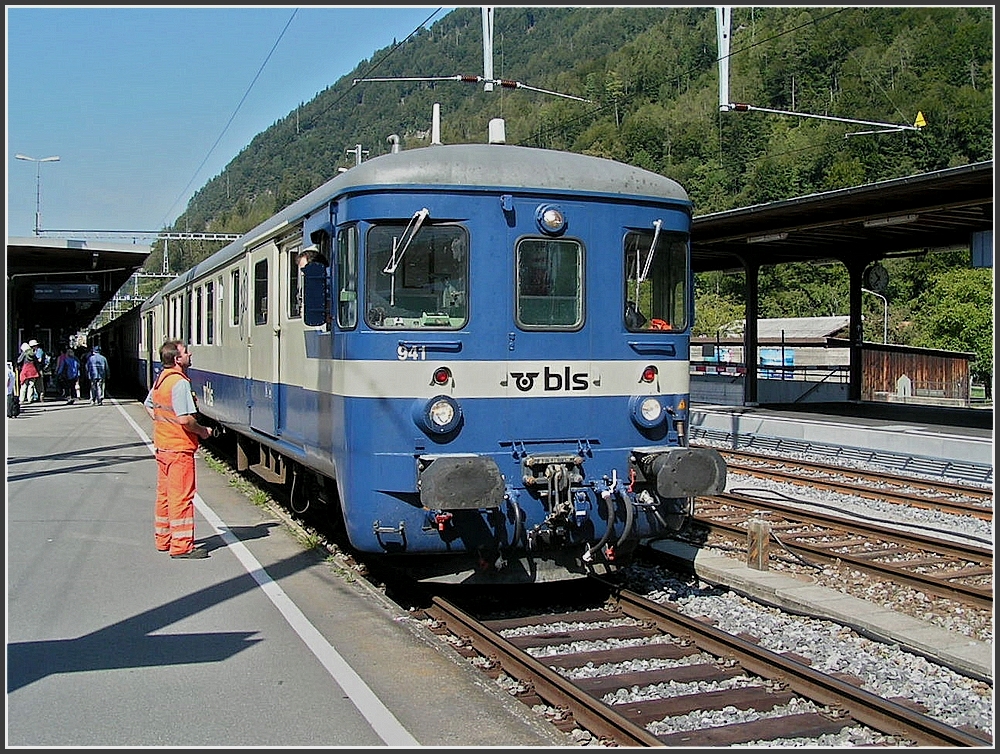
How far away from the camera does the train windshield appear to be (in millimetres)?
7086

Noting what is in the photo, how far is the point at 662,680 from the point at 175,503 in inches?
195

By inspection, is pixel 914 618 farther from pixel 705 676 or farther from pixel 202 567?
pixel 202 567

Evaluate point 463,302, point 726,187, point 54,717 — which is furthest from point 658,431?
point 726,187

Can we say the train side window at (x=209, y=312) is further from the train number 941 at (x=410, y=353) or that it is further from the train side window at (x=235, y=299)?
the train number 941 at (x=410, y=353)

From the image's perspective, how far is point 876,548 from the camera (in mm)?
10258

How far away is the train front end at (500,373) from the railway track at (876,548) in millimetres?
2342

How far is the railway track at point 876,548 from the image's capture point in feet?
28.1

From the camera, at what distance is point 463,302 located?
7.15 meters

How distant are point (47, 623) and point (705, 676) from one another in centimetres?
431

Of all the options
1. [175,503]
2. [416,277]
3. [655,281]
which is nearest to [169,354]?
[175,503]

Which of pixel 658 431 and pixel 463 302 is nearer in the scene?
pixel 463 302

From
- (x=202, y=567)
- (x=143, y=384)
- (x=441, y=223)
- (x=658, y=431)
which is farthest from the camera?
(x=143, y=384)

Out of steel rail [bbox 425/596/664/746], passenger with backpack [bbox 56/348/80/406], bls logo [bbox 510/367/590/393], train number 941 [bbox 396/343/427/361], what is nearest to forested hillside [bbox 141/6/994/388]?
passenger with backpack [bbox 56/348/80/406]

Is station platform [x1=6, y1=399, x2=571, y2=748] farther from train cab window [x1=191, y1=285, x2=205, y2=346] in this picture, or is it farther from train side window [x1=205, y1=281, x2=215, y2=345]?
train cab window [x1=191, y1=285, x2=205, y2=346]
